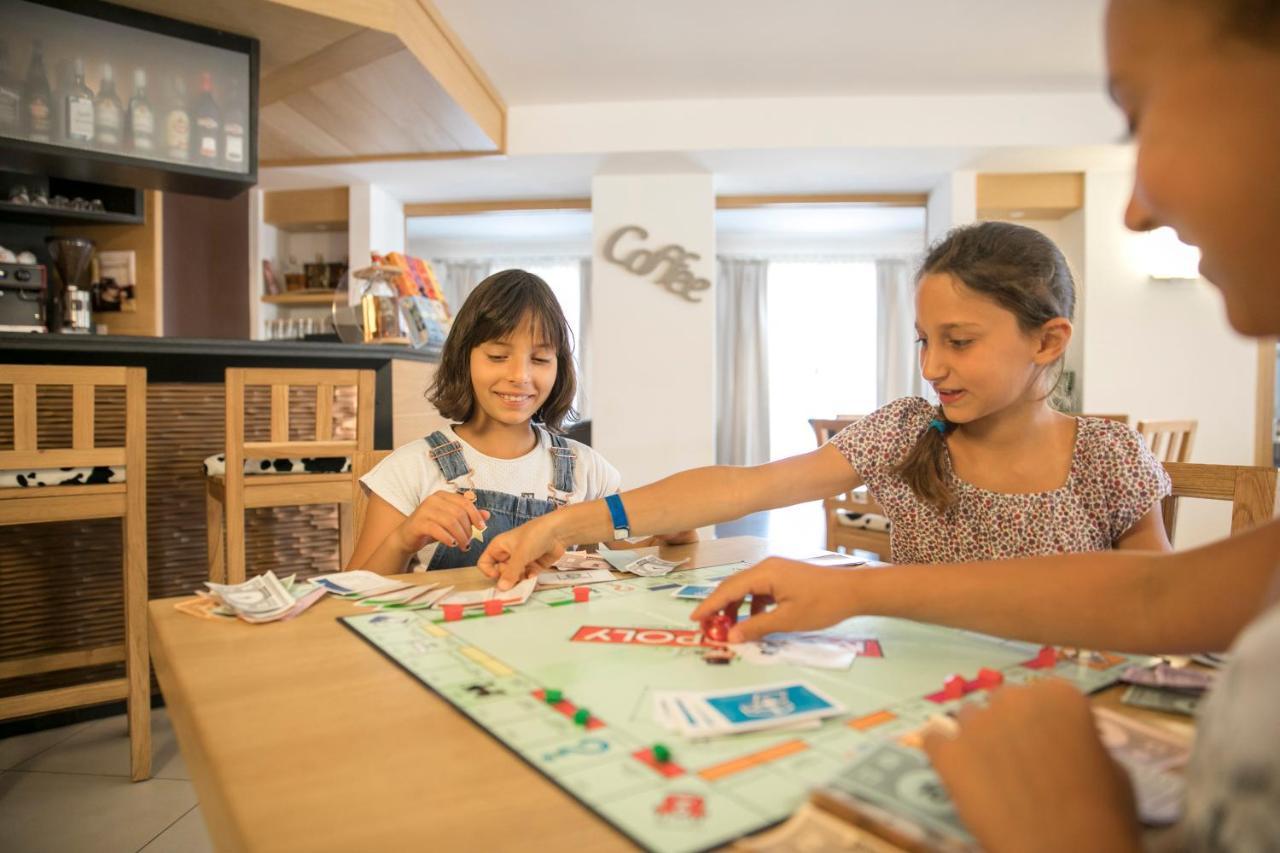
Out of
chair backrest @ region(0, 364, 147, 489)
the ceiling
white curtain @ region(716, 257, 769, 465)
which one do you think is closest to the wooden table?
chair backrest @ region(0, 364, 147, 489)

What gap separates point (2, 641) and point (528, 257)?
760 cm

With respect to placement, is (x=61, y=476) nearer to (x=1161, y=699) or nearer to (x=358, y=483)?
(x=358, y=483)

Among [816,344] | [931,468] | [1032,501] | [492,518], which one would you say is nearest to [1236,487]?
[1032,501]

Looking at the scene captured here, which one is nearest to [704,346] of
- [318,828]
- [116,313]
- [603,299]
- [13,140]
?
[603,299]

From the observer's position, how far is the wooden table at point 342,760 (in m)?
0.45

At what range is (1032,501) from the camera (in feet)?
4.02

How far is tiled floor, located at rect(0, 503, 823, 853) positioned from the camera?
69.1 inches

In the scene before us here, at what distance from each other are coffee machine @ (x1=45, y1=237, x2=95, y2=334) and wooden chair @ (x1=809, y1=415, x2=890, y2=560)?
11.2 ft

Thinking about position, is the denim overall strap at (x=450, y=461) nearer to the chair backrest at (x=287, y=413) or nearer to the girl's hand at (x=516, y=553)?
the girl's hand at (x=516, y=553)

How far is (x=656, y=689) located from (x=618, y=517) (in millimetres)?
538

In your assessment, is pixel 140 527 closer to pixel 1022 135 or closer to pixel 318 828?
pixel 318 828

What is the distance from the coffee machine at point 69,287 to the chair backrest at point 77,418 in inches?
85.7

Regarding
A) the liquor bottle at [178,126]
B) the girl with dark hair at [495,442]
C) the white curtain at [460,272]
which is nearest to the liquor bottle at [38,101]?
the liquor bottle at [178,126]

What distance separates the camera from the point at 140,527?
209 centimetres
